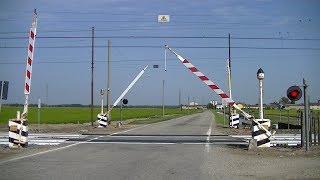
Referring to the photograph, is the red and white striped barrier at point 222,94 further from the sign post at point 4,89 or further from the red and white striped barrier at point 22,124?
the sign post at point 4,89

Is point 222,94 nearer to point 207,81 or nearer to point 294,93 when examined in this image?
point 207,81

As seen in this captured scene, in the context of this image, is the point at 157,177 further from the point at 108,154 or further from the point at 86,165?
the point at 108,154

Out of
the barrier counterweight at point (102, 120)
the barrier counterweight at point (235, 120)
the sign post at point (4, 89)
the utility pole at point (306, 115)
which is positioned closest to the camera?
the utility pole at point (306, 115)

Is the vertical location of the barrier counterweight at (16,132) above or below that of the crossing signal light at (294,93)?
below

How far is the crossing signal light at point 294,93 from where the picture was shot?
A: 14.8 metres

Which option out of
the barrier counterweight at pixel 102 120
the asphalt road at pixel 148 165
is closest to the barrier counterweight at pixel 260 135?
the asphalt road at pixel 148 165

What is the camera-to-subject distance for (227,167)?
37.4 feet

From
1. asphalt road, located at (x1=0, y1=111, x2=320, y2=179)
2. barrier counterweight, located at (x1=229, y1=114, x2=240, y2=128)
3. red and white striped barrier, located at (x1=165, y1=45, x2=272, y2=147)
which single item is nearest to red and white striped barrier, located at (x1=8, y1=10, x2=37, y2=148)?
asphalt road, located at (x1=0, y1=111, x2=320, y2=179)

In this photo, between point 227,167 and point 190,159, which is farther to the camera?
point 190,159

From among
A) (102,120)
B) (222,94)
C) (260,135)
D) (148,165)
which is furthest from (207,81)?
(102,120)

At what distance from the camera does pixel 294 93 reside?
14.8m

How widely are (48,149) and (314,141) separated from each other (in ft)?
30.2

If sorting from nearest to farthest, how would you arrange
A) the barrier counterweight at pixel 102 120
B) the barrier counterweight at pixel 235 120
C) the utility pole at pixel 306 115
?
the utility pole at pixel 306 115
the barrier counterweight at pixel 102 120
the barrier counterweight at pixel 235 120

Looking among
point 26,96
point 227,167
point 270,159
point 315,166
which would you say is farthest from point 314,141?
point 26,96
